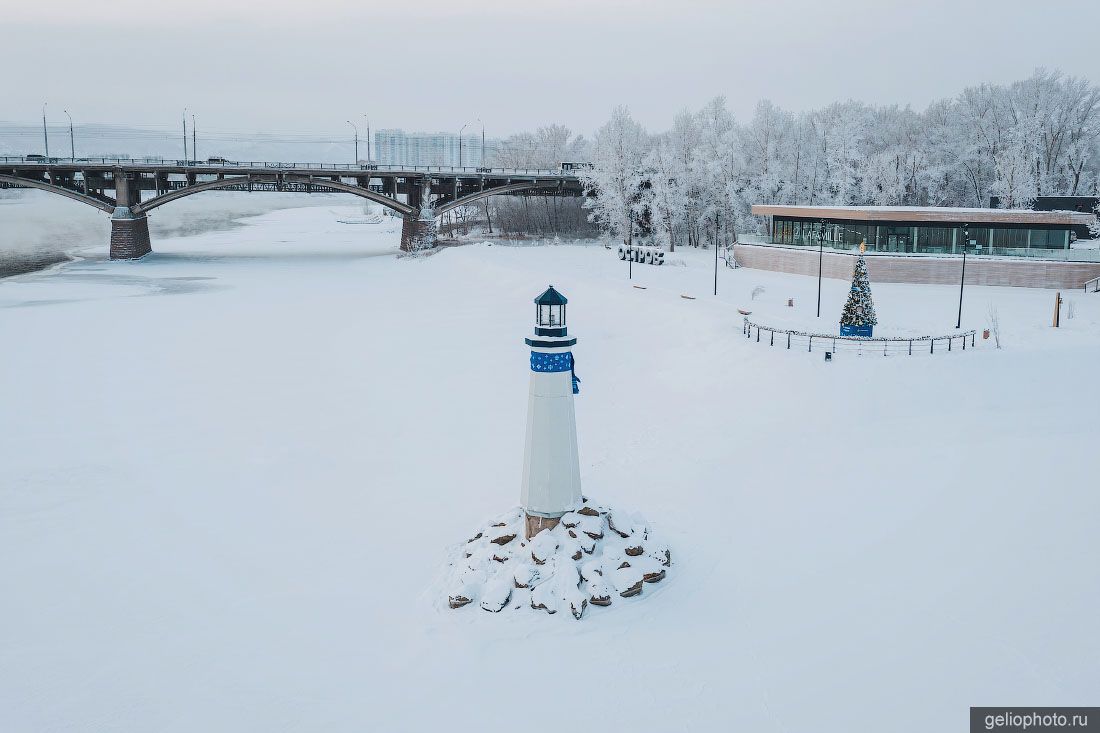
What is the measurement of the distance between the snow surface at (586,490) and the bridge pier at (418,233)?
139 feet

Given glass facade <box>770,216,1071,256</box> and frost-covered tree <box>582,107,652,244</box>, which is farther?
frost-covered tree <box>582,107,652,244</box>

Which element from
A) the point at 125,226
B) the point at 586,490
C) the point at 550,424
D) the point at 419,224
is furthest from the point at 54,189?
the point at 550,424

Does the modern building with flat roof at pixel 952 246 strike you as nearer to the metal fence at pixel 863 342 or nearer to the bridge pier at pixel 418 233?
the metal fence at pixel 863 342

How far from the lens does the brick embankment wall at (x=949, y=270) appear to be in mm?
43438

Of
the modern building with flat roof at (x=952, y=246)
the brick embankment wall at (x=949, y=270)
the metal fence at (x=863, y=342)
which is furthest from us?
the modern building with flat roof at (x=952, y=246)

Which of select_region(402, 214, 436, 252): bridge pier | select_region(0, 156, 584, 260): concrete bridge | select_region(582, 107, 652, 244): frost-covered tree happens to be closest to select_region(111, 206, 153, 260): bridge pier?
select_region(0, 156, 584, 260): concrete bridge

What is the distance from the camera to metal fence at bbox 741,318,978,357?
88.4 ft

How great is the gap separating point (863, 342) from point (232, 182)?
65.5 metres

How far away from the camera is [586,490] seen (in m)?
18.2

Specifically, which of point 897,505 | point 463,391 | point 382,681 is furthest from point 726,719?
point 463,391

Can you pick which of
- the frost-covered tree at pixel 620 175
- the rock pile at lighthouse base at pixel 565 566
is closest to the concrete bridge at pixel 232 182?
the frost-covered tree at pixel 620 175

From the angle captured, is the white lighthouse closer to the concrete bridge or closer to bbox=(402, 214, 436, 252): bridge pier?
bbox=(402, 214, 436, 252): bridge pier

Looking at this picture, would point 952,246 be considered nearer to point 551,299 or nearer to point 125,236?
point 551,299

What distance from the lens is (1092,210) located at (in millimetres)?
55312
